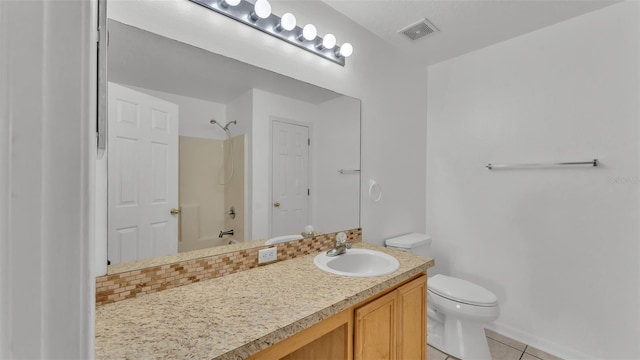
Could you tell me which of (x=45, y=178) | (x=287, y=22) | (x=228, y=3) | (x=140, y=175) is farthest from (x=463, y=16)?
(x=45, y=178)

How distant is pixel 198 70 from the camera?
121 cm

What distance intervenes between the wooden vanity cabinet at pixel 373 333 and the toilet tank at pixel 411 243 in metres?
0.58

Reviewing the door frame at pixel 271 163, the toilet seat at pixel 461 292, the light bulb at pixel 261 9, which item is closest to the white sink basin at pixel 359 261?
the door frame at pixel 271 163

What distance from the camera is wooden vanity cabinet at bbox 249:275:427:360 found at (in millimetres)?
957

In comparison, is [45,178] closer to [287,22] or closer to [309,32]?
[287,22]

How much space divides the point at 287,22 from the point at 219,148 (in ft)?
2.47

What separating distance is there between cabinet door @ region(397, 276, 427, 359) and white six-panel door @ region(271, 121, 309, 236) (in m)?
0.66

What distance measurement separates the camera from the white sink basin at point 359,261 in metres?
1.46

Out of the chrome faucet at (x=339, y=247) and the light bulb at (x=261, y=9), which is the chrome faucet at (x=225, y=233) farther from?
the light bulb at (x=261, y=9)

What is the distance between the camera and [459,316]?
66.7 inches

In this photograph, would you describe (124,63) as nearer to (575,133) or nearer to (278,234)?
(278,234)

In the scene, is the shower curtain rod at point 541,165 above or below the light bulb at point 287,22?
below

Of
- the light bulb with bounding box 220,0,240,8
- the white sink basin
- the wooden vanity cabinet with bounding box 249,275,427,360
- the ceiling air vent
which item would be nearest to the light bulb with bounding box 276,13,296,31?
the light bulb with bounding box 220,0,240,8

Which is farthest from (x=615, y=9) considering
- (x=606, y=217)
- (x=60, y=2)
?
(x=60, y=2)
